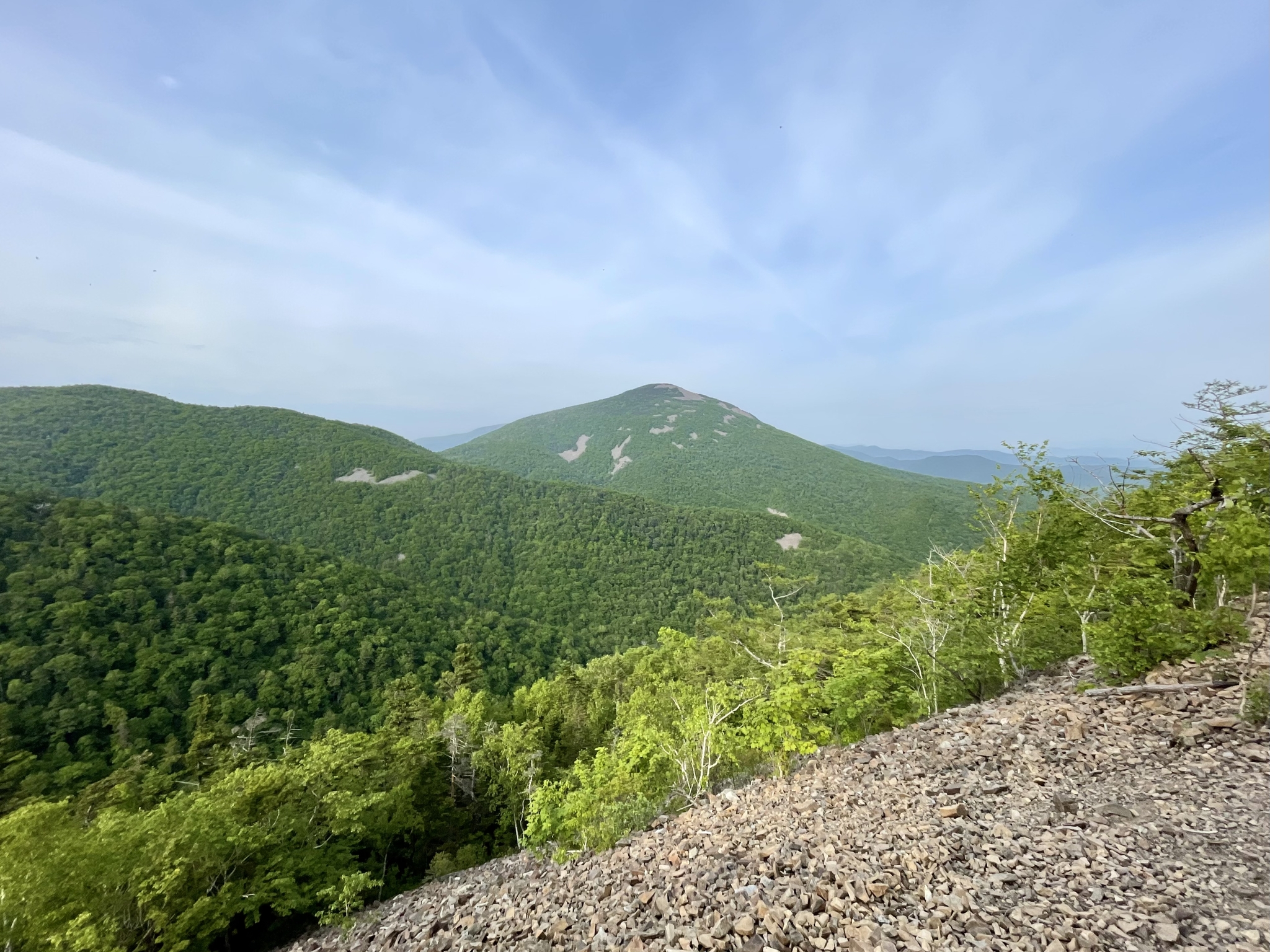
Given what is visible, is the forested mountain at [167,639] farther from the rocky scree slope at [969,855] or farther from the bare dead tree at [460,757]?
the rocky scree slope at [969,855]

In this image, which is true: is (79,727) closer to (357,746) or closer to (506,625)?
(357,746)

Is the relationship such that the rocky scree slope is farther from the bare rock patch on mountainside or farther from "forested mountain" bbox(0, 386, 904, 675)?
the bare rock patch on mountainside

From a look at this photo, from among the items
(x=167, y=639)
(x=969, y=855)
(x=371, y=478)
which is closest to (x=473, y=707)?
(x=969, y=855)

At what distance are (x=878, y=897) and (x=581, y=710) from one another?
3266cm

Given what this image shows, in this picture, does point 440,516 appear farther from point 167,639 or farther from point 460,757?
point 460,757

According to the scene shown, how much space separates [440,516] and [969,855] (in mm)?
120013

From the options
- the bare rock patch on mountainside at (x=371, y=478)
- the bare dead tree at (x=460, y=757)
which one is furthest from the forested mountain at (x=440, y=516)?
the bare dead tree at (x=460, y=757)

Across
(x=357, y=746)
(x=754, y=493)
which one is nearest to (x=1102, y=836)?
(x=357, y=746)

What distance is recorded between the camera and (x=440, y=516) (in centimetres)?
11450

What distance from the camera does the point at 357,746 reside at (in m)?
25.1

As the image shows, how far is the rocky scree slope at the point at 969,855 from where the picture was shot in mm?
4793

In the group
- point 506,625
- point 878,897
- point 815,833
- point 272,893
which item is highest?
point 878,897

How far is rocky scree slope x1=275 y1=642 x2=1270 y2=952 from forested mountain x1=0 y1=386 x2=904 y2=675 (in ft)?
224

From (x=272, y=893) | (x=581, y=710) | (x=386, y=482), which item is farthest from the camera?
(x=386, y=482)
